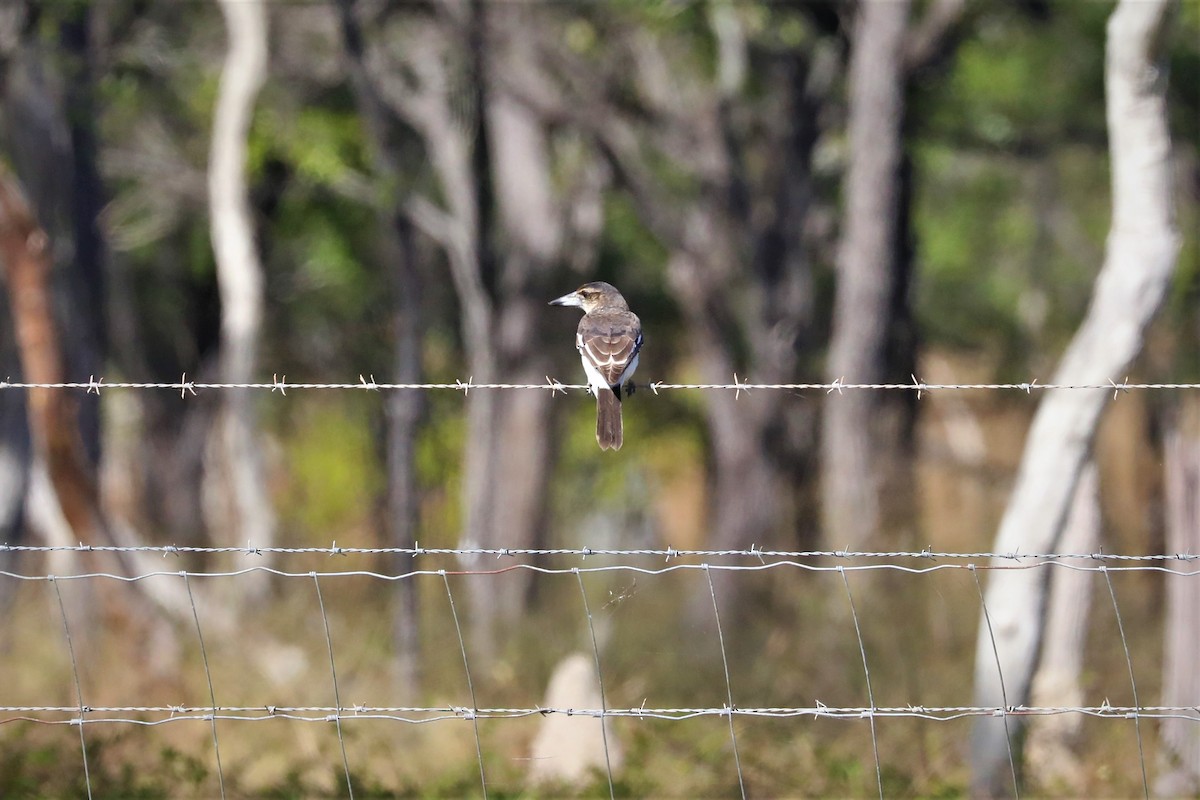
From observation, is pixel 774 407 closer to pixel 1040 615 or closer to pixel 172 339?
pixel 1040 615

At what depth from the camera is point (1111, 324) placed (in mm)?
7820

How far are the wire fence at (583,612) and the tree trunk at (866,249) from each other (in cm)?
74

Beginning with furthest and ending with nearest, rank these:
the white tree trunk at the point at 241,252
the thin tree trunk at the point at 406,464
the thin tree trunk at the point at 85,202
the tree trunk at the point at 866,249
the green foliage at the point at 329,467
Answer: the green foliage at the point at 329,467, the white tree trunk at the point at 241,252, the thin tree trunk at the point at 85,202, the tree trunk at the point at 866,249, the thin tree trunk at the point at 406,464

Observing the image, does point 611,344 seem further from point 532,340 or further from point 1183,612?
point 532,340

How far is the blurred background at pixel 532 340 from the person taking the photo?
9.94 m

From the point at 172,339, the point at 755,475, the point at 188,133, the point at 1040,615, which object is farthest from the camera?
the point at 172,339

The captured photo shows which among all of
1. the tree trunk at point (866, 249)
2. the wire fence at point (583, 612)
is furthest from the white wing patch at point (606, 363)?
the tree trunk at point (866, 249)

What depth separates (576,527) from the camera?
2733 centimetres

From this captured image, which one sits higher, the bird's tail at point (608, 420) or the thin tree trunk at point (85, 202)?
the thin tree trunk at point (85, 202)

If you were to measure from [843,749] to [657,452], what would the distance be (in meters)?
18.9

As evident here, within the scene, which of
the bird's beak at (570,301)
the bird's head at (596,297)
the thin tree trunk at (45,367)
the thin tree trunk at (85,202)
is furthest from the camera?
the thin tree trunk at (85,202)

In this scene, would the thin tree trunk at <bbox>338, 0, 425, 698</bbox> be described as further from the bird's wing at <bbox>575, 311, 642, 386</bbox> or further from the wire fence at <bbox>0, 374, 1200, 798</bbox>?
the bird's wing at <bbox>575, 311, 642, 386</bbox>

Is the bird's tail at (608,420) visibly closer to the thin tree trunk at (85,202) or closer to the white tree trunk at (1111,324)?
the white tree trunk at (1111,324)

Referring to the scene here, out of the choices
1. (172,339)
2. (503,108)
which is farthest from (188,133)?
(503,108)
